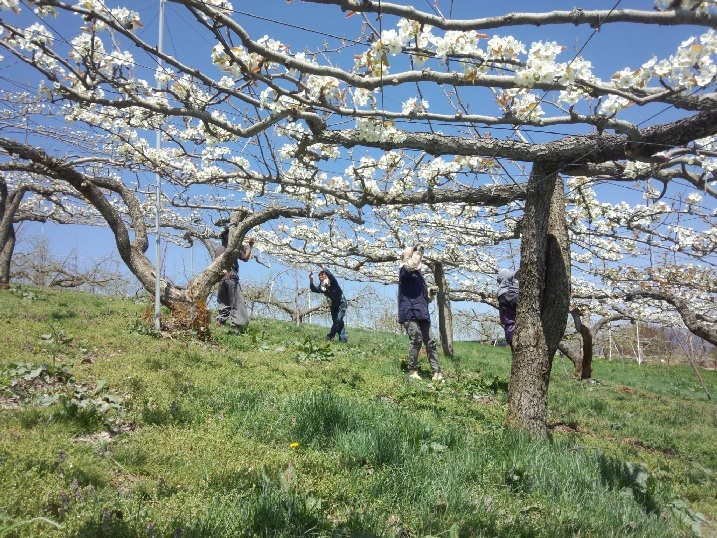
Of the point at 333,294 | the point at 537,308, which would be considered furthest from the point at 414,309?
the point at 333,294

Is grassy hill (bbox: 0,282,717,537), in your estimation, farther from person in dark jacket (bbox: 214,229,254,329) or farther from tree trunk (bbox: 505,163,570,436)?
person in dark jacket (bbox: 214,229,254,329)

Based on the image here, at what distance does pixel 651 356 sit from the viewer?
94.8 feet

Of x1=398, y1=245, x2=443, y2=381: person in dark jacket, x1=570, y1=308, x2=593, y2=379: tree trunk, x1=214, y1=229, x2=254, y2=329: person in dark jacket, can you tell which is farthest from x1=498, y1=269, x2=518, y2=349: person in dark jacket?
x1=570, y1=308, x2=593, y2=379: tree trunk

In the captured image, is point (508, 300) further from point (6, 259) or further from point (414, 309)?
point (6, 259)

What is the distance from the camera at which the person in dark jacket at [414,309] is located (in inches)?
292

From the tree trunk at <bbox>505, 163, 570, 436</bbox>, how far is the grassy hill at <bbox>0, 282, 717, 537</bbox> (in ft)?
1.60

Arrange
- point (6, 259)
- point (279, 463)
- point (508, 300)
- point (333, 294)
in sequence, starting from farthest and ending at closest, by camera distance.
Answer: point (333, 294)
point (6, 259)
point (508, 300)
point (279, 463)

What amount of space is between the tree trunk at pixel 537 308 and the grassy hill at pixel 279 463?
49 centimetres

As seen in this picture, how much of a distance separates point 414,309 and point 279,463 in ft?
15.4

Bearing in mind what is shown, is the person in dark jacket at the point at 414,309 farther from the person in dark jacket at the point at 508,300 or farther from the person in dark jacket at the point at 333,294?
the person in dark jacket at the point at 333,294

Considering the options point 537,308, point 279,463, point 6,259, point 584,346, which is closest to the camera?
point 279,463

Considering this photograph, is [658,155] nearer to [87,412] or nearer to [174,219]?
[87,412]

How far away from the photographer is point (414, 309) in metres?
7.45

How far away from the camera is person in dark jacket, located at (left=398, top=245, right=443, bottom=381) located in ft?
24.3
